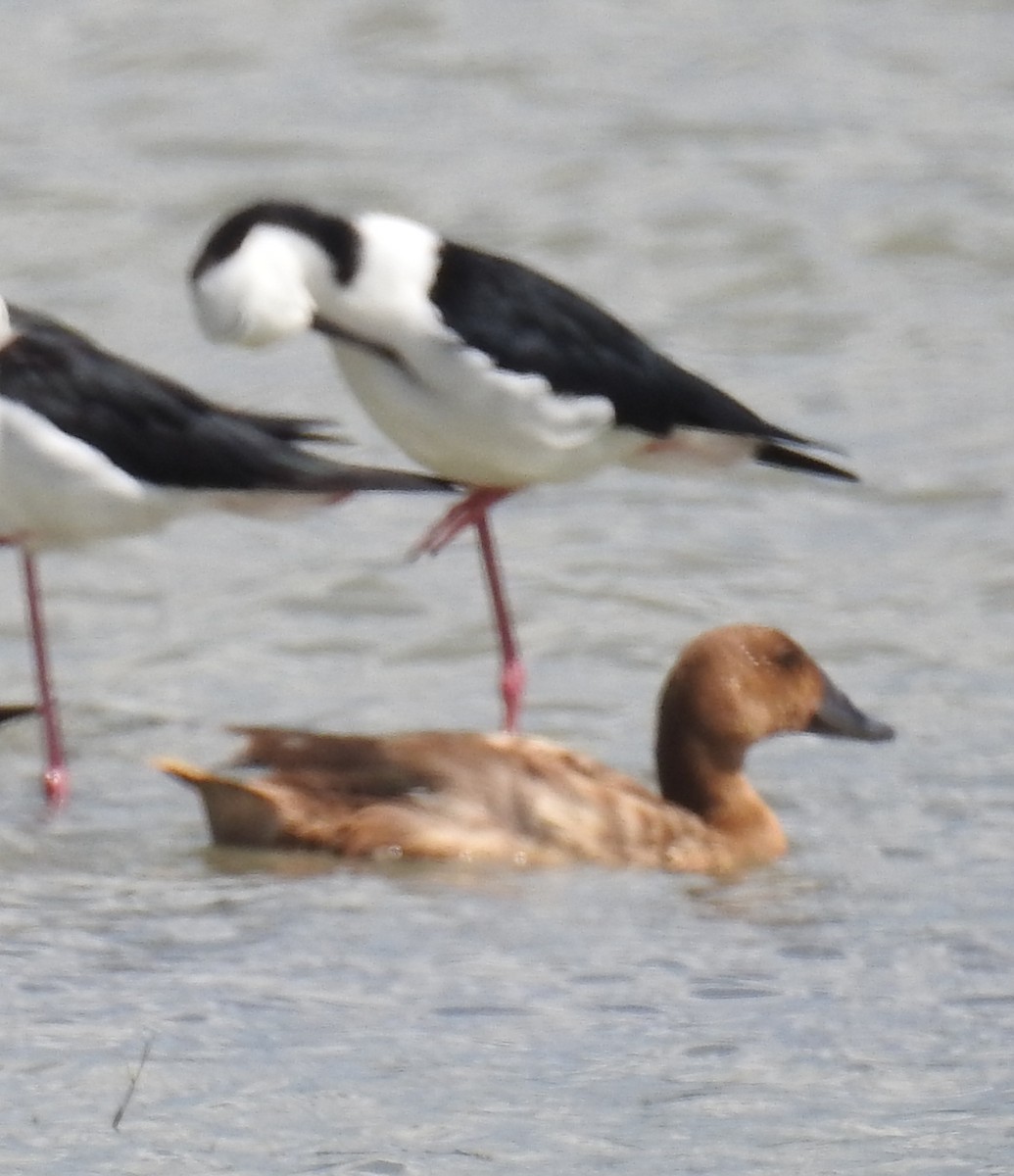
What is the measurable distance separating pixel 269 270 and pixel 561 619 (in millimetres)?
2256

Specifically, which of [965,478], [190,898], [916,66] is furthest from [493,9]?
[190,898]

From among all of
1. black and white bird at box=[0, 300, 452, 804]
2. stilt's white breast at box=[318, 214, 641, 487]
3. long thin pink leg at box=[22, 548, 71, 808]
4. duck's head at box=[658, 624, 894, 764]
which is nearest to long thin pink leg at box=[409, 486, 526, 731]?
stilt's white breast at box=[318, 214, 641, 487]

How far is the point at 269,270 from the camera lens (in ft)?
24.7

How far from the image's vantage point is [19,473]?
24.1ft

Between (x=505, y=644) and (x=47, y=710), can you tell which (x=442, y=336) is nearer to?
(x=505, y=644)

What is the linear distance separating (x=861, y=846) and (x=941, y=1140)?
7.58 ft

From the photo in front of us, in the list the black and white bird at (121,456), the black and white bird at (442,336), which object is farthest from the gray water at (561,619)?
the black and white bird at (442,336)

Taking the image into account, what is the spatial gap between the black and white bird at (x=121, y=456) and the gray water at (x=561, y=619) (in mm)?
697

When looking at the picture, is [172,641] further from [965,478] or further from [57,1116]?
[57,1116]

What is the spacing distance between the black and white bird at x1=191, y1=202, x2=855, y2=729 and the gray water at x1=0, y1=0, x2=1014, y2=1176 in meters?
0.89

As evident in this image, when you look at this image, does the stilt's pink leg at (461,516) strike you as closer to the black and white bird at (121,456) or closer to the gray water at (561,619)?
the gray water at (561,619)

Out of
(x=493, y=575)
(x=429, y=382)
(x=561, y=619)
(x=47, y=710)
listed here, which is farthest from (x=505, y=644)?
(x=47, y=710)

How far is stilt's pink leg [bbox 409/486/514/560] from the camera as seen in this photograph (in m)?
8.27

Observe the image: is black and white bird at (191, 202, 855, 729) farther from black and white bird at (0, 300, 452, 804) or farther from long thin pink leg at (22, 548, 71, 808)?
long thin pink leg at (22, 548, 71, 808)
